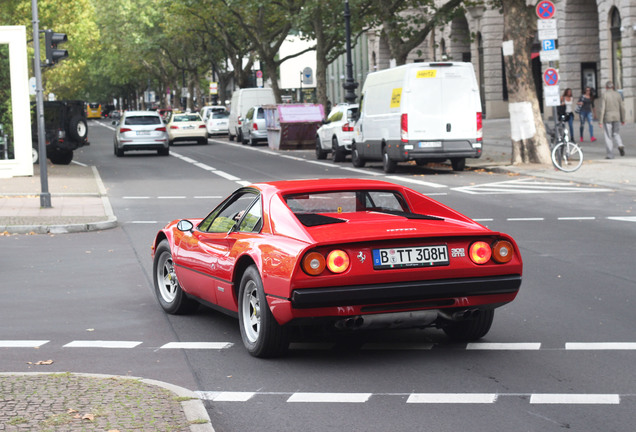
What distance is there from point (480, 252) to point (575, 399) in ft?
4.53

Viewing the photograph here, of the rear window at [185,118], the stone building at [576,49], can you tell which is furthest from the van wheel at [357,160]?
the rear window at [185,118]

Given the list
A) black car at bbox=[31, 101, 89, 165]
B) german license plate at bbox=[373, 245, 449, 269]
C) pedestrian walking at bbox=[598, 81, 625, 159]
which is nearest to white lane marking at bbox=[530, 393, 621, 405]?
german license plate at bbox=[373, 245, 449, 269]

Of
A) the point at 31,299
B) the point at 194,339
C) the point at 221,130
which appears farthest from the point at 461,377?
the point at 221,130

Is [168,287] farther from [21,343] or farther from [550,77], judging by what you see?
[550,77]

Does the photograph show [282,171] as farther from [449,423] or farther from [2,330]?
[449,423]

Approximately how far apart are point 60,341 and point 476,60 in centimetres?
5406

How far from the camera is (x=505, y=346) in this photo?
7520mm

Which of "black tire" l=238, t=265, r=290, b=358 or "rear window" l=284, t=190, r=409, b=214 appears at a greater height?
"rear window" l=284, t=190, r=409, b=214

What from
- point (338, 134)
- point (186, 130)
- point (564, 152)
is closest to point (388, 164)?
point (564, 152)

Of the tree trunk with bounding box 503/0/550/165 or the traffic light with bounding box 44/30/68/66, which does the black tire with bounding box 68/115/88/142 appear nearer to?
the tree trunk with bounding box 503/0/550/165

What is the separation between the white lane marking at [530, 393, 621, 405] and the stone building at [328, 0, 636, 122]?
33.1 metres

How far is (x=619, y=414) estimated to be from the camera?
5.65 meters

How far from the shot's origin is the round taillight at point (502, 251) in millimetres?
7129

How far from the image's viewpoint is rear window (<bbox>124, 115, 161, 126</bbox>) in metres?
39.9
